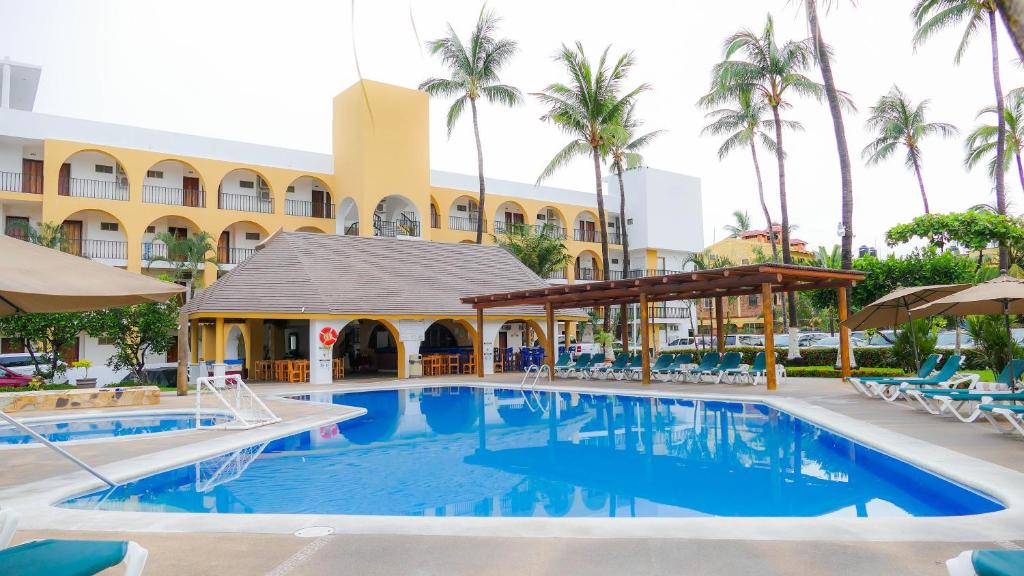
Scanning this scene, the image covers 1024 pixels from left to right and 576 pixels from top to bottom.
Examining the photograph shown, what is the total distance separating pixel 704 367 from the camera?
773 inches

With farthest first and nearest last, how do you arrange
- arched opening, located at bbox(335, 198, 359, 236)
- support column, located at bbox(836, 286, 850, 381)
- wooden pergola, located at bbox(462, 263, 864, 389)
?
arched opening, located at bbox(335, 198, 359, 236) → support column, located at bbox(836, 286, 850, 381) → wooden pergola, located at bbox(462, 263, 864, 389)

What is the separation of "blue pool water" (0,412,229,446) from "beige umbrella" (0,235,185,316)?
684cm

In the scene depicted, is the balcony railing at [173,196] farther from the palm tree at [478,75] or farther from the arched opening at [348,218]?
the palm tree at [478,75]

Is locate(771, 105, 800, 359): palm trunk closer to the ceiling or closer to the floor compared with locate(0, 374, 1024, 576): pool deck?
closer to the ceiling

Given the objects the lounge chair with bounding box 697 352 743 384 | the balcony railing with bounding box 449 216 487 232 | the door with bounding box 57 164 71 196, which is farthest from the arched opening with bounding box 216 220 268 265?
the lounge chair with bounding box 697 352 743 384

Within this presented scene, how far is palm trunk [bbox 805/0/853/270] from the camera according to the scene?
65.7ft

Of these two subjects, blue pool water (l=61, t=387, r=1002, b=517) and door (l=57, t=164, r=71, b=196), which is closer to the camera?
blue pool water (l=61, t=387, r=1002, b=517)

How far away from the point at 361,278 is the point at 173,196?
12.6m

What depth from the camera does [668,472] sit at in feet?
28.6

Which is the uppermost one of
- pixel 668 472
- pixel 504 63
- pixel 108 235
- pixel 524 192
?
pixel 504 63

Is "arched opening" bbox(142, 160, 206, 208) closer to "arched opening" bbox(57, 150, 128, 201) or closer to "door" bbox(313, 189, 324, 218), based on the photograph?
"arched opening" bbox(57, 150, 128, 201)

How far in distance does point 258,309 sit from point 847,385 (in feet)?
54.8

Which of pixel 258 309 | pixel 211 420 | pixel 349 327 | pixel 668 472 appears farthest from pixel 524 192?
pixel 668 472

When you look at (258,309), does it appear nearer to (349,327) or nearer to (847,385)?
(349,327)
